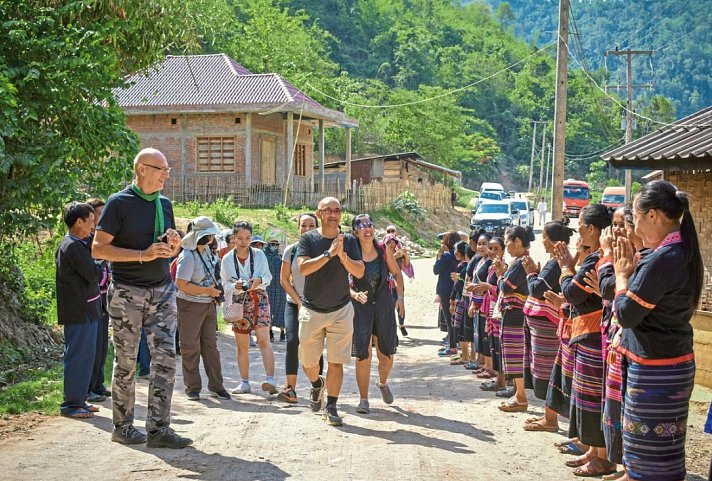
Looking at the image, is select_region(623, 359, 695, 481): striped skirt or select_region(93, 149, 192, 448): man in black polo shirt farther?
select_region(93, 149, 192, 448): man in black polo shirt

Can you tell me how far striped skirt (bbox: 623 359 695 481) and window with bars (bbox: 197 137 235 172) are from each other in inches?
1132

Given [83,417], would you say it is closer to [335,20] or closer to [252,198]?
[252,198]

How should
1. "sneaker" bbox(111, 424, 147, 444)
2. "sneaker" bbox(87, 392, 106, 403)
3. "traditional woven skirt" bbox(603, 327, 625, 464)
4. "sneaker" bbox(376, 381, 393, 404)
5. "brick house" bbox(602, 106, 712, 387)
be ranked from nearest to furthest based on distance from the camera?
"traditional woven skirt" bbox(603, 327, 625, 464), "sneaker" bbox(111, 424, 147, 444), "sneaker" bbox(87, 392, 106, 403), "sneaker" bbox(376, 381, 393, 404), "brick house" bbox(602, 106, 712, 387)

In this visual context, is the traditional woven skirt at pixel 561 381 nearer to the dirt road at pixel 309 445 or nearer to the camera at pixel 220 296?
the dirt road at pixel 309 445

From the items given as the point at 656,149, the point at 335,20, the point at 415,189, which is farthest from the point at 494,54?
the point at 656,149

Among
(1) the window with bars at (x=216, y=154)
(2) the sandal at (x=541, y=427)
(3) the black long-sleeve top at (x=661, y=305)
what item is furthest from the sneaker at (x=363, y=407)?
(1) the window with bars at (x=216, y=154)

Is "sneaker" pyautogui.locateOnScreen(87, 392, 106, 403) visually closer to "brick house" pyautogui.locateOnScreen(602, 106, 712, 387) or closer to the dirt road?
the dirt road


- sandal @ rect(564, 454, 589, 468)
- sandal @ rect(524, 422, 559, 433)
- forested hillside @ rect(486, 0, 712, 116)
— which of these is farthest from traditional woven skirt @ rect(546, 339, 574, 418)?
forested hillside @ rect(486, 0, 712, 116)

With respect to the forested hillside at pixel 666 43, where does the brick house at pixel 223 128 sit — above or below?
below

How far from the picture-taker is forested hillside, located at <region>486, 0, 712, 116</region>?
154 m

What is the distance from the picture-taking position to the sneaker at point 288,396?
361 inches

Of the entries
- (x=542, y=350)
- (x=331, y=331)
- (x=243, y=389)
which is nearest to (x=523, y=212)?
(x=243, y=389)

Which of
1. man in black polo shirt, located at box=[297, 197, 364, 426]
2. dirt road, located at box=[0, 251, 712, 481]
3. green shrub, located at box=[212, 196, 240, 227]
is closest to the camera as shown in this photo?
dirt road, located at box=[0, 251, 712, 481]

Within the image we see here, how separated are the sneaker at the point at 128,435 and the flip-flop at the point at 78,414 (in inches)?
43.3
